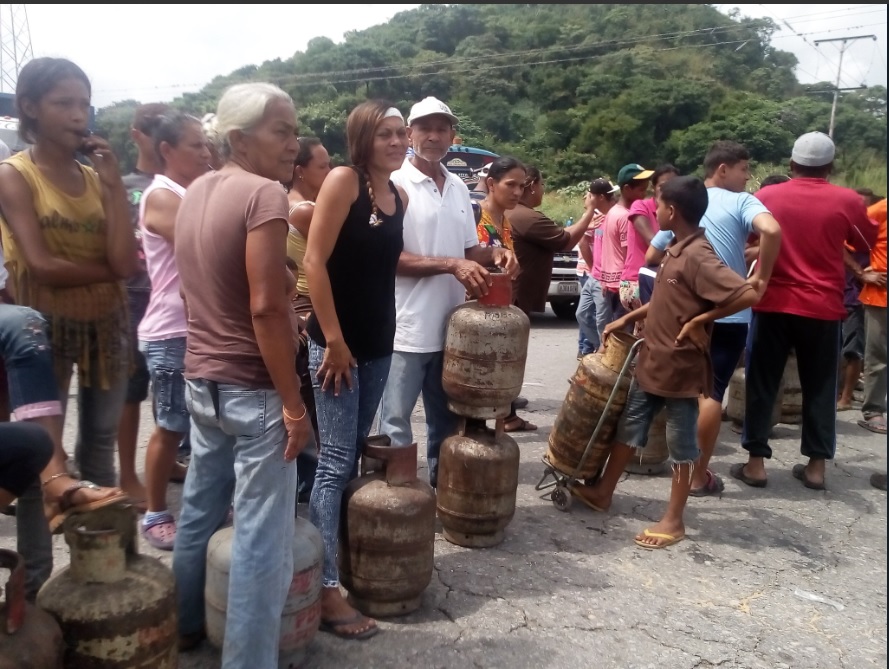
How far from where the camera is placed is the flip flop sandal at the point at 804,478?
488 cm

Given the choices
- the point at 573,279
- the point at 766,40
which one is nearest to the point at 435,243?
the point at 573,279

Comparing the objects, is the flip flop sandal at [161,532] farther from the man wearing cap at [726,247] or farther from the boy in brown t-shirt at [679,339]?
the man wearing cap at [726,247]

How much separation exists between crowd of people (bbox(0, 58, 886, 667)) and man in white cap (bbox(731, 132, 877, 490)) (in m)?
0.01

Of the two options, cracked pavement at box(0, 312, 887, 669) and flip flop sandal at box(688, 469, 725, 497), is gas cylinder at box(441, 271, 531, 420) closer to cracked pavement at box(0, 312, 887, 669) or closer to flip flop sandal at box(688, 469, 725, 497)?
cracked pavement at box(0, 312, 887, 669)

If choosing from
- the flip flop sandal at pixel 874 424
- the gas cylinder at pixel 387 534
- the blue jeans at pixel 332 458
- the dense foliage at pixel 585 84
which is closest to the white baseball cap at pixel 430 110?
the blue jeans at pixel 332 458

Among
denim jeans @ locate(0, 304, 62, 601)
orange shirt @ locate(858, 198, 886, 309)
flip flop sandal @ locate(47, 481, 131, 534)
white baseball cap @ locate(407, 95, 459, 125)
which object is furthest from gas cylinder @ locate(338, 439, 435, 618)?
orange shirt @ locate(858, 198, 886, 309)

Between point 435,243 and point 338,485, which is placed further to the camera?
point 435,243

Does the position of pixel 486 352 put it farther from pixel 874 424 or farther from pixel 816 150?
pixel 874 424

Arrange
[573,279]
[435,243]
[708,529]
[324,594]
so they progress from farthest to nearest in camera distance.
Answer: [573,279] → [708,529] → [435,243] → [324,594]

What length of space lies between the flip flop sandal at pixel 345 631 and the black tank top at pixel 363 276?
102 cm

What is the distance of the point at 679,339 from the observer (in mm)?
3865

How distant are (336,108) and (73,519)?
4270 cm

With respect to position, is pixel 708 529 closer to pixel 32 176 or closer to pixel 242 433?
pixel 242 433

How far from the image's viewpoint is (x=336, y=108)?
42.5m
